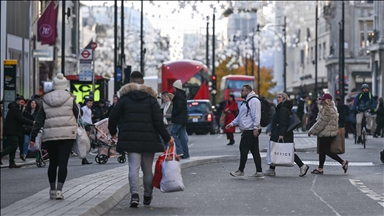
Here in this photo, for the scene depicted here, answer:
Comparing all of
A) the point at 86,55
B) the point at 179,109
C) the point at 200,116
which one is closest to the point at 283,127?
the point at 179,109

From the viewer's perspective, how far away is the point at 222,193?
15.9m

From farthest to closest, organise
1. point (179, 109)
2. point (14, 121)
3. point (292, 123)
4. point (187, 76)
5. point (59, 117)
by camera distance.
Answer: point (187, 76)
point (14, 121)
point (179, 109)
point (292, 123)
point (59, 117)

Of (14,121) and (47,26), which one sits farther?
(47,26)

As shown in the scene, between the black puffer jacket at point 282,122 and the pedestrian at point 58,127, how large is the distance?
604 cm

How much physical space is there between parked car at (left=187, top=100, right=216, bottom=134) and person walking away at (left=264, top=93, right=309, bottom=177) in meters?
28.4

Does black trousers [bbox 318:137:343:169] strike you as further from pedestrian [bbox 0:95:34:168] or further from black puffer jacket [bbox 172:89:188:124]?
pedestrian [bbox 0:95:34:168]

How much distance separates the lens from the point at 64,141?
14227 mm

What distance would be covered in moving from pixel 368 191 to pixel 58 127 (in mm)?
4984

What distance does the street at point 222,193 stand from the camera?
1329 centimetres

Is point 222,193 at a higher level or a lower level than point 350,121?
lower

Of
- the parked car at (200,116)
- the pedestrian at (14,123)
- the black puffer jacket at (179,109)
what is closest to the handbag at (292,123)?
the black puffer jacket at (179,109)

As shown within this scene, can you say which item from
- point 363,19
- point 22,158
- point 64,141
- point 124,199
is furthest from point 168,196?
point 363,19

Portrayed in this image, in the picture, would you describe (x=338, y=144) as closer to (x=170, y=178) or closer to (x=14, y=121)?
(x=170, y=178)

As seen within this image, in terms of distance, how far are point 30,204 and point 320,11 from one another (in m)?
87.3
